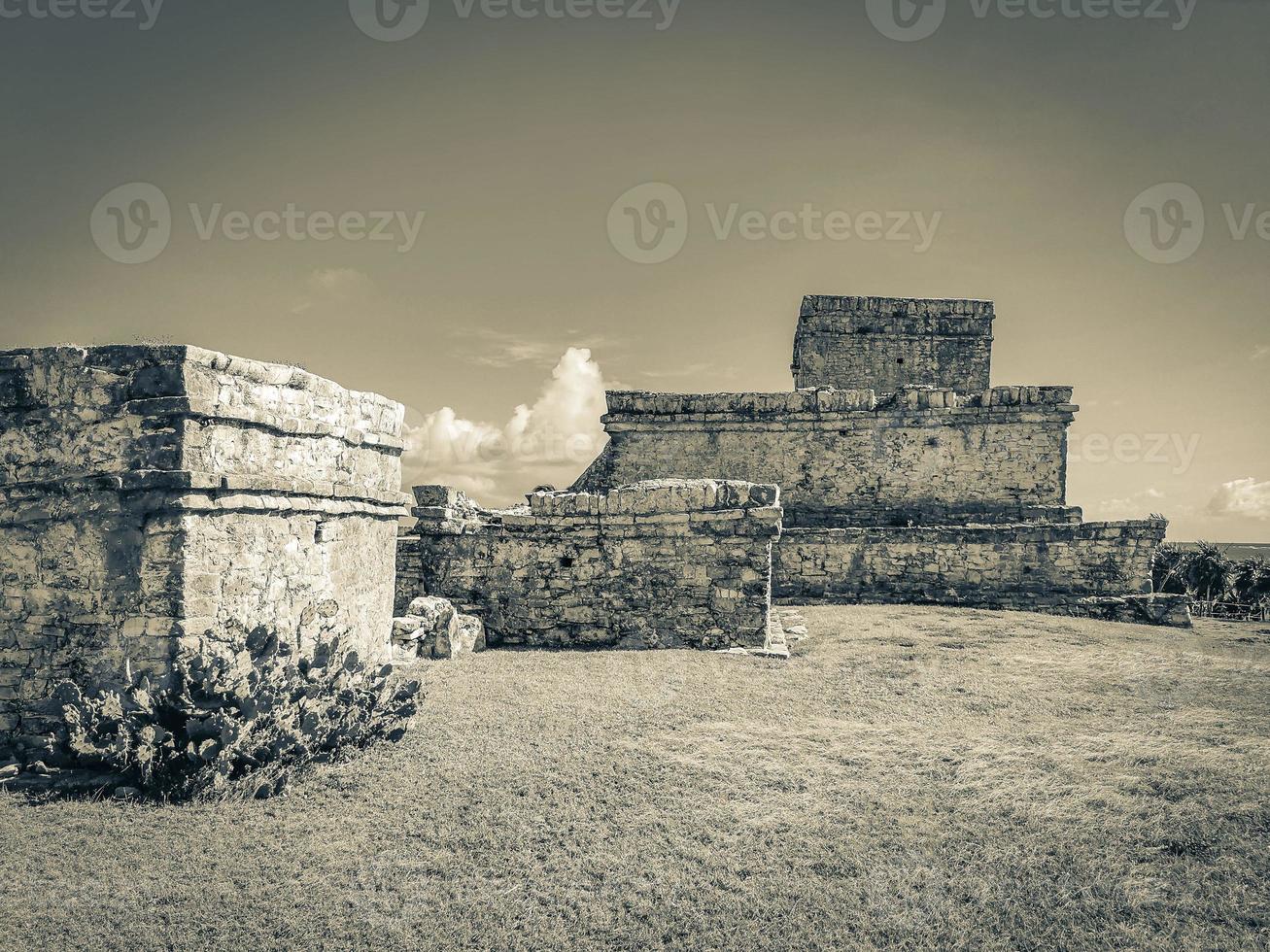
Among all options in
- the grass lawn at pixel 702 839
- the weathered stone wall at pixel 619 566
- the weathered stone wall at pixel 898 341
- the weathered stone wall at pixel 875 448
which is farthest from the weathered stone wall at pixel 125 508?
the weathered stone wall at pixel 898 341

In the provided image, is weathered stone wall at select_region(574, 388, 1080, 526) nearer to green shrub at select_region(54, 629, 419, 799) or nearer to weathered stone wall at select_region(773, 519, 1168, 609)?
weathered stone wall at select_region(773, 519, 1168, 609)

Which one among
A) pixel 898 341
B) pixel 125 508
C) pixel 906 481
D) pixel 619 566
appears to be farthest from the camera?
pixel 898 341

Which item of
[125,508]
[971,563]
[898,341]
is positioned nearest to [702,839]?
[125,508]

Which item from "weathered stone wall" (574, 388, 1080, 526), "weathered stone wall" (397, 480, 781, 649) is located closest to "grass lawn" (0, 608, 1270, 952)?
"weathered stone wall" (397, 480, 781, 649)

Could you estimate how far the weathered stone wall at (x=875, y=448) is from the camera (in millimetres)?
15141

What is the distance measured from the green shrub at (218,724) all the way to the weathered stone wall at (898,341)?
57.7 ft

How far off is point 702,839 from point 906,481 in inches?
510

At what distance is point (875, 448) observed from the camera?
15617 mm

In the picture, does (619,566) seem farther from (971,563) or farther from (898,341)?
(898,341)

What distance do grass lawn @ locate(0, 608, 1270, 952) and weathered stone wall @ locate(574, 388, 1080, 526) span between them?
29.9ft

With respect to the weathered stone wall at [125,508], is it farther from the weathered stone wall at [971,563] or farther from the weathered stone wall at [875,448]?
the weathered stone wall at [875,448]

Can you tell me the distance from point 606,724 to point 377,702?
1.89 meters

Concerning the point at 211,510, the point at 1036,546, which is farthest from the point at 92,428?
the point at 1036,546

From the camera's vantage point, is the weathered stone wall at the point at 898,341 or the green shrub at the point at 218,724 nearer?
the green shrub at the point at 218,724
